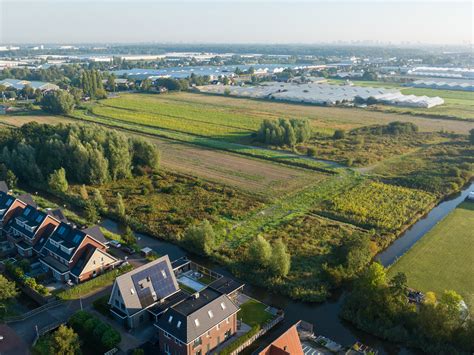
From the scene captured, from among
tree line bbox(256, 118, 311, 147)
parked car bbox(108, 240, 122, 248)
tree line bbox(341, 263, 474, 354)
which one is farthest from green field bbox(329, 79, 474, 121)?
parked car bbox(108, 240, 122, 248)

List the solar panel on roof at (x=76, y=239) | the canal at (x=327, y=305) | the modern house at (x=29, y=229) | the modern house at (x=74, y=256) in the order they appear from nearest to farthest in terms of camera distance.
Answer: the canal at (x=327, y=305) < the modern house at (x=74, y=256) < the solar panel on roof at (x=76, y=239) < the modern house at (x=29, y=229)

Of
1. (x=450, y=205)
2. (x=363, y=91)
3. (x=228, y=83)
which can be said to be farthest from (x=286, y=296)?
(x=228, y=83)

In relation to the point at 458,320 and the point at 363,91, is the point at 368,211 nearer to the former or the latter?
the point at 458,320

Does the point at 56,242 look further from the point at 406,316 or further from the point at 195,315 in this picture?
the point at 406,316

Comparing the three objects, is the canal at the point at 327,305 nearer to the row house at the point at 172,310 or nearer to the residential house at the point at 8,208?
the row house at the point at 172,310

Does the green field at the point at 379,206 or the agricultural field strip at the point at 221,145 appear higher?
the agricultural field strip at the point at 221,145

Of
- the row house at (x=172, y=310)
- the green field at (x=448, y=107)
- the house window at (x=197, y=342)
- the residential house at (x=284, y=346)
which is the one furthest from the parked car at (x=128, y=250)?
the green field at (x=448, y=107)
